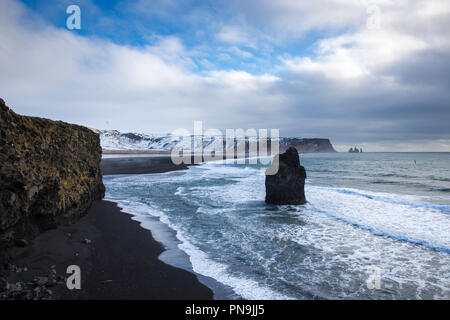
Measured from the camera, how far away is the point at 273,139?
17850 centimetres

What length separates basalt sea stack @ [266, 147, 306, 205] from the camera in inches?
547

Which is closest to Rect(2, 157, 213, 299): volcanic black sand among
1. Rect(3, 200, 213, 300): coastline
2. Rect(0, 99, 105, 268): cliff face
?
Rect(3, 200, 213, 300): coastline

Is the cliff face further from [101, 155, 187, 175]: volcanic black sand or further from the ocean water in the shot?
[101, 155, 187, 175]: volcanic black sand

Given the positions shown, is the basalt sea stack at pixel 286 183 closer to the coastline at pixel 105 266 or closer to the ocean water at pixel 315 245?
the ocean water at pixel 315 245

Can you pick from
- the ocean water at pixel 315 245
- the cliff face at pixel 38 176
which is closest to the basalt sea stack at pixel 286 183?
the ocean water at pixel 315 245

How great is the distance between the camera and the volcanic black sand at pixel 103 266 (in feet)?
15.3

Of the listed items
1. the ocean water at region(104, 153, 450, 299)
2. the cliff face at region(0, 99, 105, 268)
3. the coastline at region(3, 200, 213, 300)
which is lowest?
the ocean water at region(104, 153, 450, 299)

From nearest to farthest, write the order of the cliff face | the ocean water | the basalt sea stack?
the cliff face < the ocean water < the basalt sea stack

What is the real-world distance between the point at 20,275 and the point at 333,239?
8.64 meters

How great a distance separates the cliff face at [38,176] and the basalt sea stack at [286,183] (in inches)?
364

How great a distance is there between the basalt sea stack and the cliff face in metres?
9.26
